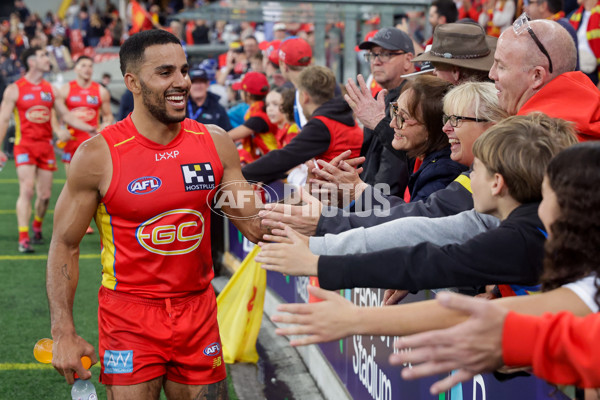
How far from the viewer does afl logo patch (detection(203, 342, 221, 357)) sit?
138 inches

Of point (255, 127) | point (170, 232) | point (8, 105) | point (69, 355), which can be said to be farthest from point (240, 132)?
point (69, 355)

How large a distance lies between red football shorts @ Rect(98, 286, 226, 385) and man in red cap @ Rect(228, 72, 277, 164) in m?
4.36

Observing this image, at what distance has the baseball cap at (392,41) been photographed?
5.45 m

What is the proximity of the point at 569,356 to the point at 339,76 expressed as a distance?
34.7ft

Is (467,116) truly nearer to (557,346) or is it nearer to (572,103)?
(572,103)

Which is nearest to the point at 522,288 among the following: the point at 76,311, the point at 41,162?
the point at 76,311

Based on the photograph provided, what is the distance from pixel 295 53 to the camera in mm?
7129

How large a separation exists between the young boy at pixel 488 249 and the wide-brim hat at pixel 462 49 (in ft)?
6.19

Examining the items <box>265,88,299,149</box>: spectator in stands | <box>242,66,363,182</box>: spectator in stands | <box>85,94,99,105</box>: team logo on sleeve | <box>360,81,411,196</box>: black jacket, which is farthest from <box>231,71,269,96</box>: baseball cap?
<box>85,94,99,105</box>: team logo on sleeve

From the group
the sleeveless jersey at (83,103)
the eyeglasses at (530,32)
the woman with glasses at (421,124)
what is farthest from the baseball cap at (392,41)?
the sleeveless jersey at (83,103)

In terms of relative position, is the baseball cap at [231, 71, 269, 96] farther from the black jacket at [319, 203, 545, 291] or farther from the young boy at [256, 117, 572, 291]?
the black jacket at [319, 203, 545, 291]

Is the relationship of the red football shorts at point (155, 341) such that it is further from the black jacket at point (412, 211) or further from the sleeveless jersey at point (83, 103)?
the sleeveless jersey at point (83, 103)

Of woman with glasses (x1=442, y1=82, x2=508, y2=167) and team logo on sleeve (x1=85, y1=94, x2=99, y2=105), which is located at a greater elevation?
woman with glasses (x1=442, y1=82, x2=508, y2=167)

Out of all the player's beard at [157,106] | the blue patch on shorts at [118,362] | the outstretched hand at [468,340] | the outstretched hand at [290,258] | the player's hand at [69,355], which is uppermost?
the player's beard at [157,106]
